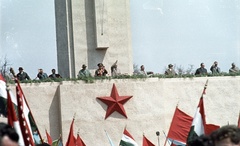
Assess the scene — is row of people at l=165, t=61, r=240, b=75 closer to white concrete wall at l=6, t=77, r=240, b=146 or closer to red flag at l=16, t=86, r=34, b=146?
white concrete wall at l=6, t=77, r=240, b=146

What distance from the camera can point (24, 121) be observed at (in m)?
10.6

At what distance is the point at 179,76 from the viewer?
3241cm

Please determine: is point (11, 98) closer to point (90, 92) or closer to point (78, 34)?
point (90, 92)

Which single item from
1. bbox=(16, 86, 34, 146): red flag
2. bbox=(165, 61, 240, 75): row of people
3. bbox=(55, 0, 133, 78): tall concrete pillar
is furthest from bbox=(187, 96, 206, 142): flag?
bbox=(55, 0, 133, 78): tall concrete pillar

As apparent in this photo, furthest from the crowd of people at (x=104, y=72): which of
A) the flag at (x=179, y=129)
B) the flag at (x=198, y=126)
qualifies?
the flag at (x=198, y=126)

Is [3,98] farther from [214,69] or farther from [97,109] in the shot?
[214,69]

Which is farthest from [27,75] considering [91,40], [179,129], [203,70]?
[179,129]

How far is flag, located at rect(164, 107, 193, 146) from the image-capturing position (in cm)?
1741

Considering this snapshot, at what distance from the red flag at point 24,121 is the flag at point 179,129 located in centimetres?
666

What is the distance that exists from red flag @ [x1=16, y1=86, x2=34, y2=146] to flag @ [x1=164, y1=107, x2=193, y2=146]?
21.9 ft

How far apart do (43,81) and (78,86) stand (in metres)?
1.17

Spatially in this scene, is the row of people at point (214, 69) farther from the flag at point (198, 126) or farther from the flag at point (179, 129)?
the flag at point (198, 126)

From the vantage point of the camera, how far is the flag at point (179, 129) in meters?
17.4

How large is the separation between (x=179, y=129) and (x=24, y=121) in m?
7.29
